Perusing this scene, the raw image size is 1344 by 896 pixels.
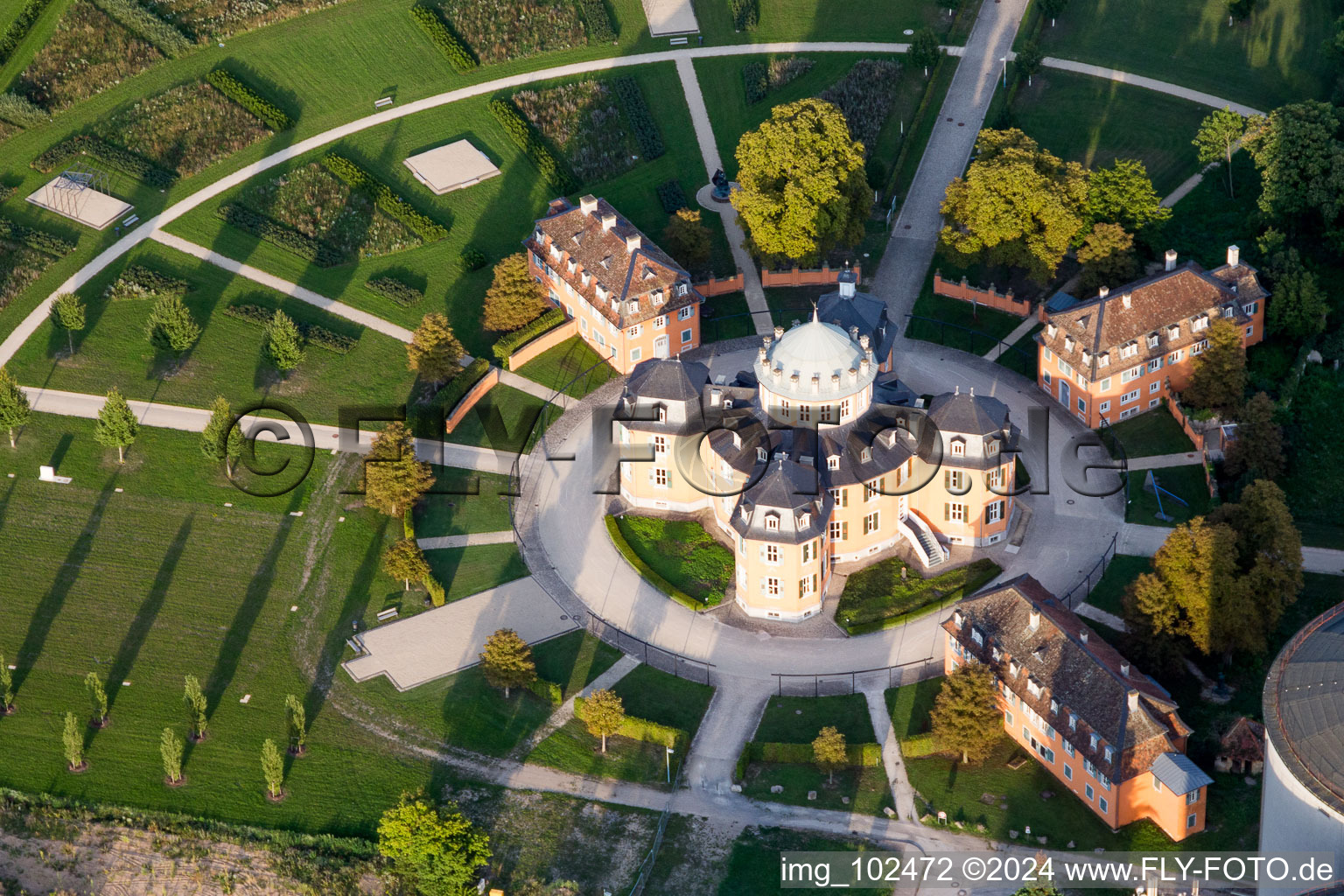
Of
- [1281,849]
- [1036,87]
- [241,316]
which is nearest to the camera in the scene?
[1281,849]

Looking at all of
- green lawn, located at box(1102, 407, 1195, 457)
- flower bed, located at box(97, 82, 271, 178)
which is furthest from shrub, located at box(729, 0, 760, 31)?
green lawn, located at box(1102, 407, 1195, 457)

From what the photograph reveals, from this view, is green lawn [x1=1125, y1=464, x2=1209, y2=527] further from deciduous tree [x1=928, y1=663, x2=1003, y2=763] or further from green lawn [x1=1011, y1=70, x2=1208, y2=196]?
green lawn [x1=1011, y1=70, x2=1208, y2=196]

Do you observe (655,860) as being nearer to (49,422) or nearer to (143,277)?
(49,422)

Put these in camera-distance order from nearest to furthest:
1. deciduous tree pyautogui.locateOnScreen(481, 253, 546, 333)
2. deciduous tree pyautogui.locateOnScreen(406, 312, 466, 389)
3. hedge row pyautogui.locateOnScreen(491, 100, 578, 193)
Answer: deciduous tree pyautogui.locateOnScreen(406, 312, 466, 389)
deciduous tree pyautogui.locateOnScreen(481, 253, 546, 333)
hedge row pyautogui.locateOnScreen(491, 100, 578, 193)

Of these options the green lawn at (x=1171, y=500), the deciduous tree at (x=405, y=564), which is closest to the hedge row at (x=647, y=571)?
the deciduous tree at (x=405, y=564)

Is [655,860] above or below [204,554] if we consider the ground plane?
below

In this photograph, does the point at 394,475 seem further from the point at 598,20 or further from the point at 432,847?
the point at 598,20

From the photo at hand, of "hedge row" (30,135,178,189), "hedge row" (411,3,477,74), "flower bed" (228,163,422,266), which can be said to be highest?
"hedge row" (411,3,477,74)

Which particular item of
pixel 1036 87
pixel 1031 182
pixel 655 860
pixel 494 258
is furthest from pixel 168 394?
pixel 1036 87
